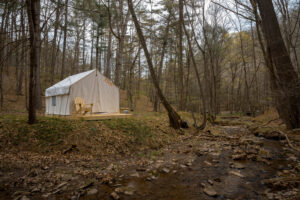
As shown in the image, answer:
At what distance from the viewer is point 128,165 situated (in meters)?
4.23

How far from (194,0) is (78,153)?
33.9 ft

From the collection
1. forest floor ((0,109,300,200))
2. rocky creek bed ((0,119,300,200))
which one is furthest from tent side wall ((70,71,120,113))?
rocky creek bed ((0,119,300,200))

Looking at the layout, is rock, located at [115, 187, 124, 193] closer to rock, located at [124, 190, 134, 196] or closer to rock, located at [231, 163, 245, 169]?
rock, located at [124, 190, 134, 196]

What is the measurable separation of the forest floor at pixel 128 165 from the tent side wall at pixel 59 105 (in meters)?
1.99

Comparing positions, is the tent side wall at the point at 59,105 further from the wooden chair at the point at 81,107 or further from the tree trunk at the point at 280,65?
the tree trunk at the point at 280,65

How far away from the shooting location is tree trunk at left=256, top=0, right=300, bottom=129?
4.88 meters

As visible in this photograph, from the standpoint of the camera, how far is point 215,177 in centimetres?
341

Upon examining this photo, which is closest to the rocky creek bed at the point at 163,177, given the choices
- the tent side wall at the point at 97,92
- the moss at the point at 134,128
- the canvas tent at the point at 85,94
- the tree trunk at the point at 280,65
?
the moss at the point at 134,128

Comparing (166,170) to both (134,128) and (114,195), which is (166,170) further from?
(134,128)

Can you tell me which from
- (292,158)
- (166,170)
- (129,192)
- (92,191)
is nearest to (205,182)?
(166,170)

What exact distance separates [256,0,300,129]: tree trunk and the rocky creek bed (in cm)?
128

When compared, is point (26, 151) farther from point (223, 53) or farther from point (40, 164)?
point (223, 53)

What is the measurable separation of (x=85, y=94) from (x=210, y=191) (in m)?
7.34

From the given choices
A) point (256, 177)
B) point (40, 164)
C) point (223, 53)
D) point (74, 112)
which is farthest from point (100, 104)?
point (223, 53)
